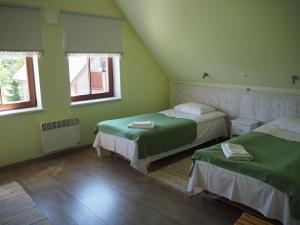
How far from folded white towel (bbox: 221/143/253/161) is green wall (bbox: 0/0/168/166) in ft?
7.64

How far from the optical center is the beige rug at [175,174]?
3.04 m

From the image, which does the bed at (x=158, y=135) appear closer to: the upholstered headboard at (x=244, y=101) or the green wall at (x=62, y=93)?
the upholstered headboard at (x=244, y=101)

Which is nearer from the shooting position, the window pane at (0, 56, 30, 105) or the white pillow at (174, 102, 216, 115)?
the window pane at (0, 56, 30, 105)

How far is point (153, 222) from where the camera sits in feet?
7.78

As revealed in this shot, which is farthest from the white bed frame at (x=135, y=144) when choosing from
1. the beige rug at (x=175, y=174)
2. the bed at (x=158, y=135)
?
the beige rug at (x=175, y=174)

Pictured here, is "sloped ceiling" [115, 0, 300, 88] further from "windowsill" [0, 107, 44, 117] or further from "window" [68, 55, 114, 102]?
"windowsill" [0, 107, 44, 117]

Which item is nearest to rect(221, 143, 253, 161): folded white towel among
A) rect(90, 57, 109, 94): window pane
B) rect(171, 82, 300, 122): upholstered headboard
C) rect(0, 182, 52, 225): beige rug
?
rect(171, 82, 300, 122): upholstered headboard

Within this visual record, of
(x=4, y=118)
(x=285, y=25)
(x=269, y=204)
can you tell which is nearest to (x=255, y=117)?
(x=285, y=25)

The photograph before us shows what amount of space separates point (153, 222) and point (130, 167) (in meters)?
1.21

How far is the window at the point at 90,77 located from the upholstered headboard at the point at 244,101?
139cm

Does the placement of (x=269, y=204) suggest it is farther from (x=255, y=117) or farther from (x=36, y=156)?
(x=36, y=156)

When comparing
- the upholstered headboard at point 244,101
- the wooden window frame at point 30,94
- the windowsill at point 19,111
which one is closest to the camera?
the windowsill at point 19,111

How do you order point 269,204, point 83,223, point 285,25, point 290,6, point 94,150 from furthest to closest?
point 94,150 → point 285,25 → point 290,6 → point 83,223 → point 269,204

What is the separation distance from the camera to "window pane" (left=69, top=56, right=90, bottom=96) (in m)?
4.17
